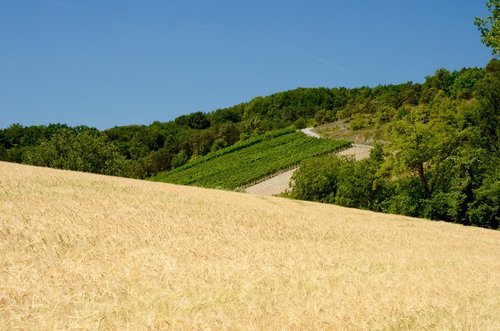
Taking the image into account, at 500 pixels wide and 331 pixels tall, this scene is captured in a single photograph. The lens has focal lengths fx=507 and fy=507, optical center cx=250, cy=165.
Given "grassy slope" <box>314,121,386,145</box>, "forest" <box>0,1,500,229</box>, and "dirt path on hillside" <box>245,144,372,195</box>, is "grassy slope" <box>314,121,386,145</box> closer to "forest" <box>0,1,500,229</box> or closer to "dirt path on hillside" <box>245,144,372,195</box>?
"dirt path on hillside" <box>245,144,372,195</box>

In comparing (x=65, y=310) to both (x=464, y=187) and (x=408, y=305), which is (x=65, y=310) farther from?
(x=464, y=187)

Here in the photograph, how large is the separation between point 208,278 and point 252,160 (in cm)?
10440

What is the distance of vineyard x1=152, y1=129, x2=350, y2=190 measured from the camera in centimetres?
9856

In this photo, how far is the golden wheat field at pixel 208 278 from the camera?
229 inches

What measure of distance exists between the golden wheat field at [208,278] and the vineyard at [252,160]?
77.5m

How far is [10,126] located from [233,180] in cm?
11805

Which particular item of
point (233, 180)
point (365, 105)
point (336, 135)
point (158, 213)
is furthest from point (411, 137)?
point (365, 105)

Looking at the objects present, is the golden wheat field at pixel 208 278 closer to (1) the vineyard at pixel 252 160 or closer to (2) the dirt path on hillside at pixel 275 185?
(2) the dirt path on hillside at pixel 275 185

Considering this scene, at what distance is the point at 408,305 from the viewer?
7023mm

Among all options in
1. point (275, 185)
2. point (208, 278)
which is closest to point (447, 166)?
point (275, 185)

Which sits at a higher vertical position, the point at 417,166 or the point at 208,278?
the point at 417,166

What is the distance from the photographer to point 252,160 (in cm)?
11200

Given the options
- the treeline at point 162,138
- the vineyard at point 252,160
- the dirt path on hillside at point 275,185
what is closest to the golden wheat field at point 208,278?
the treeline at point 162,138

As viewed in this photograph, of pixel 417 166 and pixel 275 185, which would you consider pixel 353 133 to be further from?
pixel 417 166
